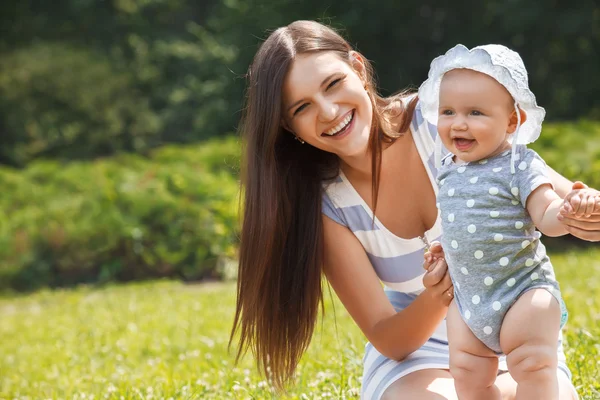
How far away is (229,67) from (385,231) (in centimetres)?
1224

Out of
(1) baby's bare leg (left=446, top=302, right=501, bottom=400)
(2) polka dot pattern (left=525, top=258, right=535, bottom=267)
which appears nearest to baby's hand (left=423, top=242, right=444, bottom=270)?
(1) baby's bare leg (left=446, top=302, right=501, bottom=400)

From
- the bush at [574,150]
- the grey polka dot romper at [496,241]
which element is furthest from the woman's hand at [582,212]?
the bush at [574,150]

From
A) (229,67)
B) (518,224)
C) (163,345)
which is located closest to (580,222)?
(518,224)

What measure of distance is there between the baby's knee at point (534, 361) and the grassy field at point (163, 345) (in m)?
0.76

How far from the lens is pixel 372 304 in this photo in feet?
9.87

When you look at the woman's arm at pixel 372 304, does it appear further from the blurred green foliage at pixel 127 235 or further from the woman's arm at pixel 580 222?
the blurred green foliage at pixel 127 235

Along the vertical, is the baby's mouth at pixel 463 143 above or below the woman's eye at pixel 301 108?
below

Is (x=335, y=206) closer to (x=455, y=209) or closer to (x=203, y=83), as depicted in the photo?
(x=455, y=209)

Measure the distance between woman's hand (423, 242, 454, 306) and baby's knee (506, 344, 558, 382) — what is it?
368mm

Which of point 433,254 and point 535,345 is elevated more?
point 433,254

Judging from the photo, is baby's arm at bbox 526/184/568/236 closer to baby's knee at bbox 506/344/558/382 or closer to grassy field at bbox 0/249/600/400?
baby's knee at bbox 506/344/558/382

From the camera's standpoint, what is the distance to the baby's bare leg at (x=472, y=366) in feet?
7.72

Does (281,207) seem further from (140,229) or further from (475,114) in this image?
(140,229)

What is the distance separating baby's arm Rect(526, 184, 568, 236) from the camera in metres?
2.11
